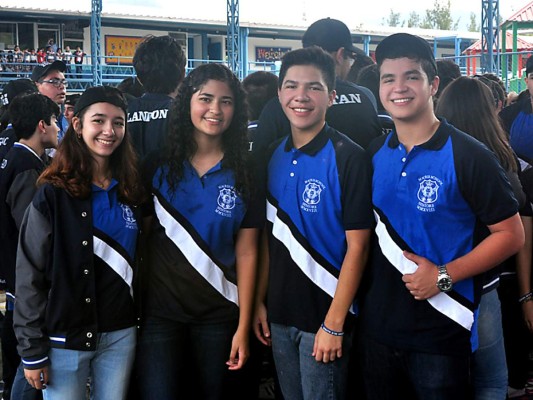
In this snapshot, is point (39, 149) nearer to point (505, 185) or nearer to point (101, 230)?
point (101, 230)

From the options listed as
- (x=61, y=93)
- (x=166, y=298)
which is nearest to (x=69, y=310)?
(x=166, y=298)

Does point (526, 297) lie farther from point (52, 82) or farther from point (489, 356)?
point (52, 82)

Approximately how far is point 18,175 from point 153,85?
931 mm

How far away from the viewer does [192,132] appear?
2975 millimetres

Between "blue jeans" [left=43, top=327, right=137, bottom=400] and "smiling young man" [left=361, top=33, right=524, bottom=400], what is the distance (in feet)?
3.44

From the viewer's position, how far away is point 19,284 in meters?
2.73

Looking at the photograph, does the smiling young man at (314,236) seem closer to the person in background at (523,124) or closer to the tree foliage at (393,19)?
the person in background at (523,124)

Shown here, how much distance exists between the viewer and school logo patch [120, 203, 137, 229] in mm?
2834

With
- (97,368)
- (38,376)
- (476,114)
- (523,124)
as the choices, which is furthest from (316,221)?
(523,124)

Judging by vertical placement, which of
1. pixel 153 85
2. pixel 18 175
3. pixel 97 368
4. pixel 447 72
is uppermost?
pixel 447 72

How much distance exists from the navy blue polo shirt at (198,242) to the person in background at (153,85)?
0.90 metres

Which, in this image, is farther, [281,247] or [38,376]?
[281,247]

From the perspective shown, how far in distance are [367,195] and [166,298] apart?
1.00 meters

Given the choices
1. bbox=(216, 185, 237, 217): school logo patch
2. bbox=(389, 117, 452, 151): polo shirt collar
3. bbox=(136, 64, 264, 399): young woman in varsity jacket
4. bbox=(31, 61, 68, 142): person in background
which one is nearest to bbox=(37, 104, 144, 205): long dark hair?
bbox=(136, 64, 264, 399): young woman in varsity jacket
